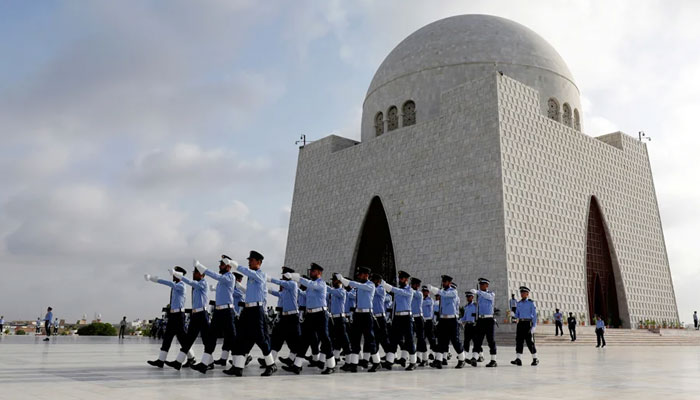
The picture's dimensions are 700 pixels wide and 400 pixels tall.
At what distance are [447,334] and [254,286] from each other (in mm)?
3568

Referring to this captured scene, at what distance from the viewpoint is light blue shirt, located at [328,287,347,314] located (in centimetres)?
932

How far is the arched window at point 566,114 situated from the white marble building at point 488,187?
0.17 feet

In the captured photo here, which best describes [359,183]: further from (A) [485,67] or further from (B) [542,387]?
(B) [542,387]

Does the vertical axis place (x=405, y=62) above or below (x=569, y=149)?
above

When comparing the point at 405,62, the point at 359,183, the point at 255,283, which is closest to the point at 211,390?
the point at 255,283

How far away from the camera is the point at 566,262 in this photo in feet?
72.3

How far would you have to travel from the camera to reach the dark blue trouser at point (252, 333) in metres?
7.68

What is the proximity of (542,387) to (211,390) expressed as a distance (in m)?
3.42

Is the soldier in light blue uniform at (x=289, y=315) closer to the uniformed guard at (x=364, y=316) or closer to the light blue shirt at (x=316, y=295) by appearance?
the light blue shirt at (x=316, y=295)

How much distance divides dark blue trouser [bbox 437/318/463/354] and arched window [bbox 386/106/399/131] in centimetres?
1750

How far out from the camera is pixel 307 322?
8.59m

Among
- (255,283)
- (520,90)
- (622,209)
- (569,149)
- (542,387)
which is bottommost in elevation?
(542,387)

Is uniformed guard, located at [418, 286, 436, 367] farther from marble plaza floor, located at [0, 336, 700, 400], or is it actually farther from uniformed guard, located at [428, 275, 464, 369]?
marble plaza floor, located at [0, 336, 700, 400]

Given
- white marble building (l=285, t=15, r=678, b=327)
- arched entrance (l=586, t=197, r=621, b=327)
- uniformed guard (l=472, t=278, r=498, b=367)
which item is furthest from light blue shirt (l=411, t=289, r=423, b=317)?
arched entrance (l=586, t=197, r=621, b=327)
